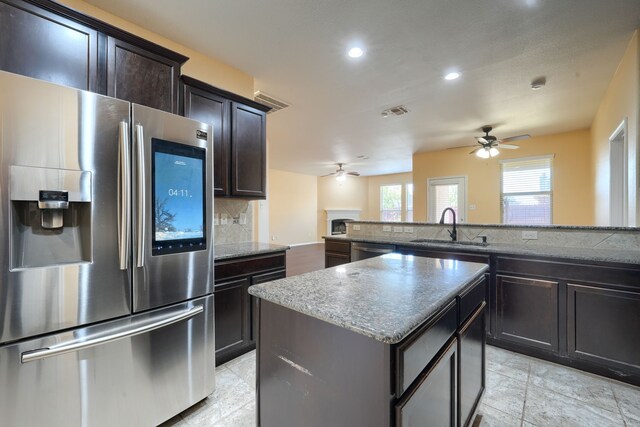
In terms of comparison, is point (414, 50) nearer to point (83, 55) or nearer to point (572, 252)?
point (572, 252)

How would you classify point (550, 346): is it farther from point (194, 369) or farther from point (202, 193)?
point (202, 193)

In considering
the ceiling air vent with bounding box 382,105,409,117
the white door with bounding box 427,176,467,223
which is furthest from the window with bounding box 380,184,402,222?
the ceiling air vent with bounding box 382,105,409,117

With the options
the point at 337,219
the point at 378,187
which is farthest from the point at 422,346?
the point at 378,187

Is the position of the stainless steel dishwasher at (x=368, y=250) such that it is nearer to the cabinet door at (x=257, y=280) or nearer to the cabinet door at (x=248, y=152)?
the cabinet door at (x=257, y=280)

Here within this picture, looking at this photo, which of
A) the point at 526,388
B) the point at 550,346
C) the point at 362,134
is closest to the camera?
the point at 526,388

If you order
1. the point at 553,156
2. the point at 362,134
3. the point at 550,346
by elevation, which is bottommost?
the point at 550,346

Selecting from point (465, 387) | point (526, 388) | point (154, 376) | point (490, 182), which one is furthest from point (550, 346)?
point (490, 182)

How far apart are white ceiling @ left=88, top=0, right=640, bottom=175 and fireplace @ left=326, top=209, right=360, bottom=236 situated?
6.60 meters

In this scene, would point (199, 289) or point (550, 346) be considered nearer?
point (199, 289)

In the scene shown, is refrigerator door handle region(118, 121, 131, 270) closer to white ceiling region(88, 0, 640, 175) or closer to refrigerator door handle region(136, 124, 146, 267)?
refrigerator door handle region(136, 124, 146, 267)

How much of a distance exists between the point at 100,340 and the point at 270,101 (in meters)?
3.16

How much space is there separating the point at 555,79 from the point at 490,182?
3.29 m

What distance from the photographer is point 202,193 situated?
1841 millimetres

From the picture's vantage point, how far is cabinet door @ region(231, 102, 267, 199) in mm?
2666
